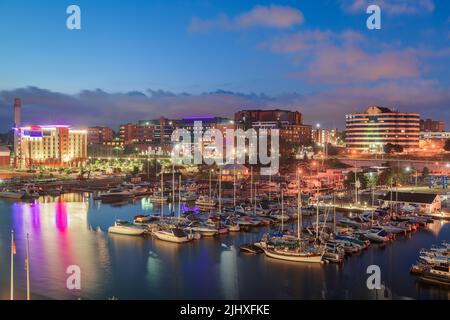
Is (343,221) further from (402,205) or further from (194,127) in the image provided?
(194,127)

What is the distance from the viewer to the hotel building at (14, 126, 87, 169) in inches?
1544

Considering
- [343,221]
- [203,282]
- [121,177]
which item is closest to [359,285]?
[203,282]

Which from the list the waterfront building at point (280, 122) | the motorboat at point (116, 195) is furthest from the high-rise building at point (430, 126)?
the motorboat at point (116, 195)

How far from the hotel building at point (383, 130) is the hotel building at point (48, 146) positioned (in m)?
25.4

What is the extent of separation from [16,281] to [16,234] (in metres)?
5.41

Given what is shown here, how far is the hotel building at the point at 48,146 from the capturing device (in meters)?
39.2

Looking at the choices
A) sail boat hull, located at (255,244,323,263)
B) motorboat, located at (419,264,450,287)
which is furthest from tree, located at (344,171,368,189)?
motorboat, located at (419,264,450,287)

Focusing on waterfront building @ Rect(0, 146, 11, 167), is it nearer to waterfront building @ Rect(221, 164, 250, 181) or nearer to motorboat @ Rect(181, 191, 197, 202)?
waterfront building @ Rect(221, 164, 250, 181)

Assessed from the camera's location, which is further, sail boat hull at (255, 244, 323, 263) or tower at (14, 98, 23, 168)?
tower at (14, 98, 23, 168)

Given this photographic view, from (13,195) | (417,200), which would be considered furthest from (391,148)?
(13,195)

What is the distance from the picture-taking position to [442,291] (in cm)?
893

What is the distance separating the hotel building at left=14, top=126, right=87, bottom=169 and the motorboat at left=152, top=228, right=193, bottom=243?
28403 mm

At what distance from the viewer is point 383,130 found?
142 ft

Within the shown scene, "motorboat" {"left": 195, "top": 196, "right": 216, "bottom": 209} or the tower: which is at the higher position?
the tower
